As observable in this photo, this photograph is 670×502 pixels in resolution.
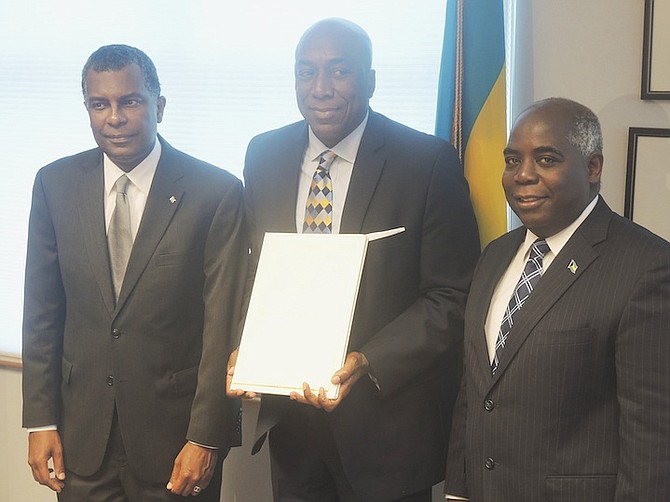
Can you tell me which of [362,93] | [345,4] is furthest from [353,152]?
[345,4]

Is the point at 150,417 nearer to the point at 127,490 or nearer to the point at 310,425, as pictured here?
the point at 127,490

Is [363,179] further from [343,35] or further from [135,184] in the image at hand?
[135,184]

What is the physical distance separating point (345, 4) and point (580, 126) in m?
1.35

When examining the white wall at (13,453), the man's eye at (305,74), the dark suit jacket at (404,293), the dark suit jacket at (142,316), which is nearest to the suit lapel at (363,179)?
the dark suit jacket at (404,293)

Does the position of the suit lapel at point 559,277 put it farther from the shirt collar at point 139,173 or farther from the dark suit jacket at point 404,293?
the shirt collar at point 139,173

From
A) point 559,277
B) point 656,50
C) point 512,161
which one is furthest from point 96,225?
point 656,50

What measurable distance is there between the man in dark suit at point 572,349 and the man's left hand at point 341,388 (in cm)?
31

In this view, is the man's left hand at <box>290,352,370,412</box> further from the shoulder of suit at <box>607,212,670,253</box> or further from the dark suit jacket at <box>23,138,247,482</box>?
the shoulder of suit at <box>607,212,670,253</box>

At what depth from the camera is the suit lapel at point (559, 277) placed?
1701 mm

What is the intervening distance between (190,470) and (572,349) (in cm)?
109

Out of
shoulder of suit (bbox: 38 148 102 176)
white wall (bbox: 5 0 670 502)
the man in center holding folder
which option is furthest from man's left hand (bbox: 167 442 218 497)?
white wall (bbox: 5 0 670 502)

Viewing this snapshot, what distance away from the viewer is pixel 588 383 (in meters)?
1.68

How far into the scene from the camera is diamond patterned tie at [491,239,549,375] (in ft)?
5.87

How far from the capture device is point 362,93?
7.18ft
